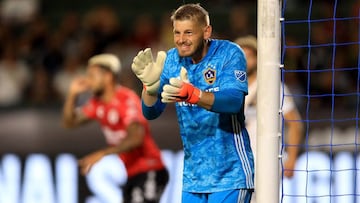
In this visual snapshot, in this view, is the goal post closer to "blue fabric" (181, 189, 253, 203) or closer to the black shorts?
"blue fabric" (181, 189, 253, 203)

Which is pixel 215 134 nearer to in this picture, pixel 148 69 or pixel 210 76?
pixel 210 76

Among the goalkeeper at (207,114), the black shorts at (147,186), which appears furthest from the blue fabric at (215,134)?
the black shorts at (147,186)

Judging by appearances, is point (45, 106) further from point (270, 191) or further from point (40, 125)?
point (270, 191)

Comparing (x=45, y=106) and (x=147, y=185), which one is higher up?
(x=45, y=106)

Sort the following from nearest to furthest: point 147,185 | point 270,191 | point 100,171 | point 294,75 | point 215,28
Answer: point 270,191 → point 147,185 → point 100,171 → point 294,75 → point 215,28

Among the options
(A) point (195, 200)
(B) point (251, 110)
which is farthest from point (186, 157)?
(B) point (251, 110)

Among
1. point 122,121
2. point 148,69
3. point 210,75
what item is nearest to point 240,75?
point 210,75

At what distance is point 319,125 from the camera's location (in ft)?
35.7

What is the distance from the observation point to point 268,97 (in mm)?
5684

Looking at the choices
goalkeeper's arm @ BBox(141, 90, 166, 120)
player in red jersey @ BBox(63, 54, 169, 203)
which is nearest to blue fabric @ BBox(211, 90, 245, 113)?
goalkeeper's arm @ BBox(141, 90, 166, 120)

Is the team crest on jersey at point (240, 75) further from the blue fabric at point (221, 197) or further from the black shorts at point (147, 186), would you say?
the black shorts at point (147, 186)

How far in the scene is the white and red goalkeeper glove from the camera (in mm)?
5270

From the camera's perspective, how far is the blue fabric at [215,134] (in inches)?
223

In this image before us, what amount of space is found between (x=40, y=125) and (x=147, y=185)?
2.89 metres
